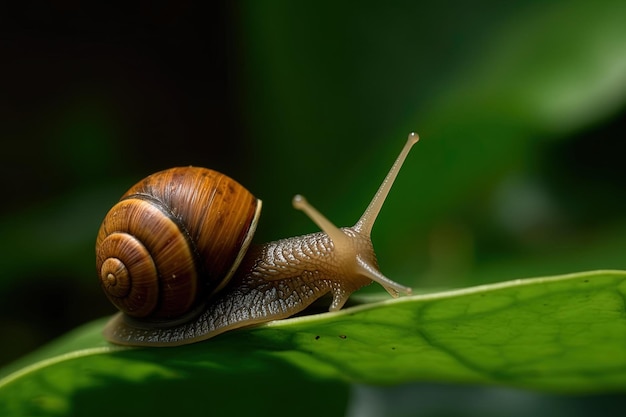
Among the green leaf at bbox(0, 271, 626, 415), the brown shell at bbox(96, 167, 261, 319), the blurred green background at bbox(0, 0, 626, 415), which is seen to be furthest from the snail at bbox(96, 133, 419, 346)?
the blurred green background at bbox(0, 0, 626, 415)

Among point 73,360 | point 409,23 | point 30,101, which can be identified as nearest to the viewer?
point 73,360

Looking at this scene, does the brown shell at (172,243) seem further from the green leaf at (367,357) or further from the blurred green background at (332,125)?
the blurred green background at (332,125)

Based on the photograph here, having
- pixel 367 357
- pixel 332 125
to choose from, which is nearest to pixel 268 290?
pixel 367 357

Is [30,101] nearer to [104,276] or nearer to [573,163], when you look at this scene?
[104,276]

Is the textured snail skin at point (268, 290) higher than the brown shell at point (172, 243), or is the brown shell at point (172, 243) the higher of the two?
the brown shell at point (172, 243)

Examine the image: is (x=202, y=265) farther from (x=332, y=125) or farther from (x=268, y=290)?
(x=332, y=125)

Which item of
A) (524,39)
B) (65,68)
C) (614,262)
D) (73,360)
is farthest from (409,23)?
(73,360)

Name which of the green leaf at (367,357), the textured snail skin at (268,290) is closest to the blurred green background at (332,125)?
the textured snail skin at (268,290)
